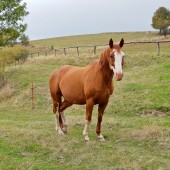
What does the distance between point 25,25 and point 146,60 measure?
8591 millimetres

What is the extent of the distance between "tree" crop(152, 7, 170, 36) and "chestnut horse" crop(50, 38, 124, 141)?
45.1 metres

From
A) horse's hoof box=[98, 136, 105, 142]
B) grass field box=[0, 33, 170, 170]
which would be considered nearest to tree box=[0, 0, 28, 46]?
grass field box=[0, 33, 170, 170]

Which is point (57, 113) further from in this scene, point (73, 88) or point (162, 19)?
point (162, 19)

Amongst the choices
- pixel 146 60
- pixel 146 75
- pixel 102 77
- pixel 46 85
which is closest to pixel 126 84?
pixel 146 75

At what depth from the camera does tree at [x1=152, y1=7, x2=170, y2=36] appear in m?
51.8

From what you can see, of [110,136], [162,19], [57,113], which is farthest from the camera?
[162,19]

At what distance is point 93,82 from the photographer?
25.4 ft

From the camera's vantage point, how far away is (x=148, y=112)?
12000 mm

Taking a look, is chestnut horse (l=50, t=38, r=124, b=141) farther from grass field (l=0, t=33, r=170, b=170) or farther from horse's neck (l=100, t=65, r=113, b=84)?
grass field (l=0, t=33, r=170, b=170)

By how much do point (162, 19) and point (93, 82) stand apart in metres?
47.6

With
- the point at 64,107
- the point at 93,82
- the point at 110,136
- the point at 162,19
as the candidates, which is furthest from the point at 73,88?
the point at 162,19

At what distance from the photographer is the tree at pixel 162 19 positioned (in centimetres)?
5181

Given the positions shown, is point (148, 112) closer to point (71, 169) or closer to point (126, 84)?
point (126, 84)

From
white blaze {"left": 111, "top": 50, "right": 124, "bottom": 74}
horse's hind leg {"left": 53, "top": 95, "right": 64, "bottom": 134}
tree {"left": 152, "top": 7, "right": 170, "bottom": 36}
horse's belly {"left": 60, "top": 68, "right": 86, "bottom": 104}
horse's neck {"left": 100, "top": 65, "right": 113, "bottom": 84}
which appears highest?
tree {"left": 152, "top": 7, "right": 170, "bottom": 36}
